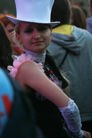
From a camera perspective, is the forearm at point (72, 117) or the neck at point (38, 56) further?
the neck at point (38, 56)

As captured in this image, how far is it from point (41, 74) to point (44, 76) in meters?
0.02

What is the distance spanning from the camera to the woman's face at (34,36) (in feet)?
7.09

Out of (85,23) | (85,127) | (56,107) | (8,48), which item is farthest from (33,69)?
(85,23)

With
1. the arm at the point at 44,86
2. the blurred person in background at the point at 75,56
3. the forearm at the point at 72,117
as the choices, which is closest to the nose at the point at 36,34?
the arm at the point at 44,86

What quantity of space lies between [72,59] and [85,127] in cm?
71

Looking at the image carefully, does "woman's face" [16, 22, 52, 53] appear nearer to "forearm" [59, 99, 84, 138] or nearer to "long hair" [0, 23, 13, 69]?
"forearm" [59, 99, 84, 138]

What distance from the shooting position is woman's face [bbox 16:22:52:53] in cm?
216

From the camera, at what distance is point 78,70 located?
319 centimetres

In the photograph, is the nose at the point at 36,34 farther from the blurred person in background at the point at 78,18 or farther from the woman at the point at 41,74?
the blurred person in background at the point at 78,18

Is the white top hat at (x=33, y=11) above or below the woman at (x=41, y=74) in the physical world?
above

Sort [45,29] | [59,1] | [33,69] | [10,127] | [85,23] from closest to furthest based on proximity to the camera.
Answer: [10,127]
[33,69]
[45,29]
[59,1]
[85,23]

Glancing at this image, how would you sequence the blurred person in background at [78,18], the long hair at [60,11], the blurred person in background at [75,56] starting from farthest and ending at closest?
1. the blurred person in background at [78,18]
2. the long hair at [60,11]
3. the blurred person in background at [75,56]

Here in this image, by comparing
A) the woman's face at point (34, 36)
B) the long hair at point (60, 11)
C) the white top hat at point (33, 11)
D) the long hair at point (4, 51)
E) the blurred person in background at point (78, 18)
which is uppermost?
the white top hat at point (33, 11)

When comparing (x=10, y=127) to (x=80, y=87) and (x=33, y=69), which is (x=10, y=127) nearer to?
(x=33, y=69)
